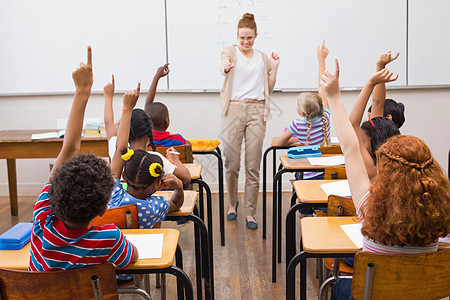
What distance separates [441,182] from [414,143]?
140mm

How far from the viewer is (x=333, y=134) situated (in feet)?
16.4

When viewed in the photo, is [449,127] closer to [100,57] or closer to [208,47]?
[208,47]

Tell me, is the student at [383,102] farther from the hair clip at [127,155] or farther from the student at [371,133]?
the hair clip at [127,155]

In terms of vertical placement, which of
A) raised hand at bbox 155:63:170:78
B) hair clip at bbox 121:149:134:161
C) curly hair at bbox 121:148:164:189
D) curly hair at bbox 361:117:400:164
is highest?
raised hand at bbox 155:63:170:78

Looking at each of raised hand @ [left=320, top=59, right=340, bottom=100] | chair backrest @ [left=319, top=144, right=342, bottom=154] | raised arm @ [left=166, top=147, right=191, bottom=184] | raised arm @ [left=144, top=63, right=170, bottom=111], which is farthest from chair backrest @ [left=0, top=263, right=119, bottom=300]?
raised arm @ [left=144, top=63, right=170, bottom=111]

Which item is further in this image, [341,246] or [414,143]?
[341,246]

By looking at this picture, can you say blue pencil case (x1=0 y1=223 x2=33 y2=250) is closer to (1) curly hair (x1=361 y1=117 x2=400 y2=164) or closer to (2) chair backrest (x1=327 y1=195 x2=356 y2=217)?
(2) chair backrest (x1=327 y1=195 x2=356 y2=217)

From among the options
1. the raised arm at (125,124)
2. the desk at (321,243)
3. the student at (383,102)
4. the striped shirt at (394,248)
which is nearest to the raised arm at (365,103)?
the student at (383,102)

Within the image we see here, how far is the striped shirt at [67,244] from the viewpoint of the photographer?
1.53m

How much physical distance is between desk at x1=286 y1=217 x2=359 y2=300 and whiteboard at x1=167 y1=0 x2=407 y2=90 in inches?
121

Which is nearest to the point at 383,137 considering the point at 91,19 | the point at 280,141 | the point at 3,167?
the point at 280,141

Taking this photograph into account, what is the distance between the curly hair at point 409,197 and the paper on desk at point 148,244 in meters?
0.73

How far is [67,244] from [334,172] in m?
1.60

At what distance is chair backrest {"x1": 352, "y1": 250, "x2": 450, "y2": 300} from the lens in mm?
1522
